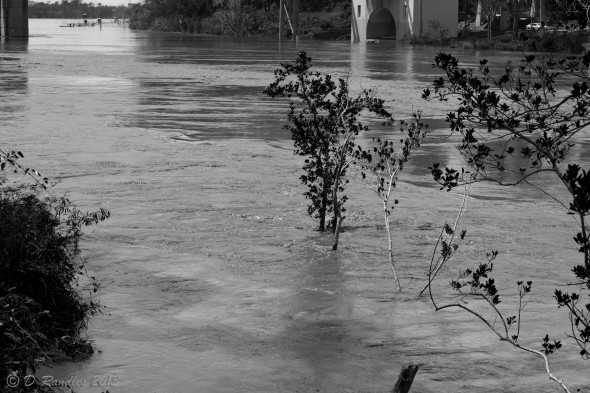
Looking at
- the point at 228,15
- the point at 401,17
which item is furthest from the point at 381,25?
the point at 228,15

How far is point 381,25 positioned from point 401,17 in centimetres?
845

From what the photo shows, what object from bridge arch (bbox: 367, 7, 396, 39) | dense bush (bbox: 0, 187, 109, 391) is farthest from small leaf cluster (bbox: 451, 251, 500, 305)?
bridge arch (bbox: 367, 7, 396, 39)

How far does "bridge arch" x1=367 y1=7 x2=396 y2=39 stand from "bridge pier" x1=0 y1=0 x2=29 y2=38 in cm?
2708

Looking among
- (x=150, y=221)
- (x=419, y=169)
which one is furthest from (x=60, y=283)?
(x=419, y=169)

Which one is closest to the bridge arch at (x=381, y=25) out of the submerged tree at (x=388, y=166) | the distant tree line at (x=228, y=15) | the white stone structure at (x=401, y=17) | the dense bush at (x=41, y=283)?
the white stone structure at (x=401, y=17)

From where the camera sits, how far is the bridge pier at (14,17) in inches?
2916

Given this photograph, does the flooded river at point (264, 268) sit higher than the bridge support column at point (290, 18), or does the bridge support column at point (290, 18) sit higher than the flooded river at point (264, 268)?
the bridge support column at point (290, 18)

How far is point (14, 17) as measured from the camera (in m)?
74.3

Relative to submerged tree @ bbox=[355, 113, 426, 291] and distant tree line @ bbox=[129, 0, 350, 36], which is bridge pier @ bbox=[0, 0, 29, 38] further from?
submerged tree @ bbox=[355, 113, 426, 291]

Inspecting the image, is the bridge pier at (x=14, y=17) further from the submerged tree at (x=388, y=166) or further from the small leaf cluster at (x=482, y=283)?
the small leaf cluster at (x=482, y=283)

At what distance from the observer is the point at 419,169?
52.5 feet

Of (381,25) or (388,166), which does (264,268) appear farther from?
(381,25)

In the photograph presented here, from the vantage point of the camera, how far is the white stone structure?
246ft

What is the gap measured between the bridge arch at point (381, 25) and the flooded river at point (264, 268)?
213ft
